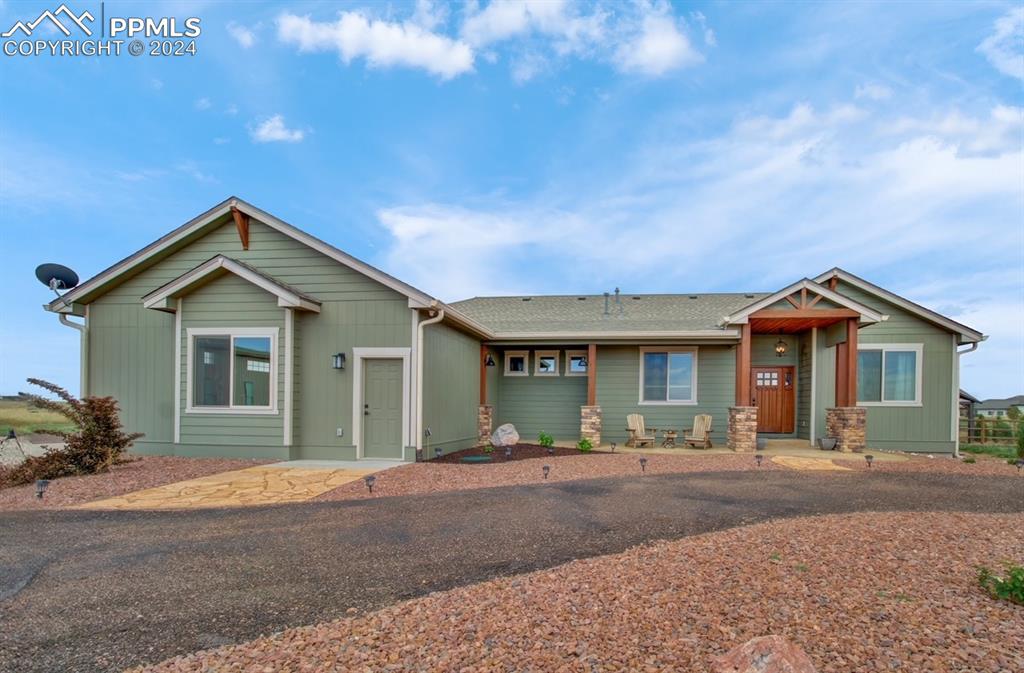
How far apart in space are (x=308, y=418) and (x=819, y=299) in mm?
10989

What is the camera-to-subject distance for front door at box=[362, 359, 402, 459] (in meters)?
9.84

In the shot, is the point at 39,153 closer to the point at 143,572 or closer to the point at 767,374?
the point at 143,572

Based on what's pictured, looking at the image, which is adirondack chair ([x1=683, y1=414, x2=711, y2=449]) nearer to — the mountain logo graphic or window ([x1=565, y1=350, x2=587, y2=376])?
window ([x1=565, y1=350, x2=587, y2=376])

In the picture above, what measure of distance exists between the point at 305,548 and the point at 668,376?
34.4 ft

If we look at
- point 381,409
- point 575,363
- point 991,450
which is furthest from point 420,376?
point 991,450

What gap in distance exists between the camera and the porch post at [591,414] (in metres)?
12.4

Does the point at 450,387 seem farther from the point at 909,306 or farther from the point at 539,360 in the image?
the point at 909,306

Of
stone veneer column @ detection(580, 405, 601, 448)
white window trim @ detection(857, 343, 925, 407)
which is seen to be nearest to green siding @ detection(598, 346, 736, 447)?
stone veneer column @ detection(580, 405, 601, 448)

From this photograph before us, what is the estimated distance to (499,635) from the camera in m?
2.82

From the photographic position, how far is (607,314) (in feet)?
49.0

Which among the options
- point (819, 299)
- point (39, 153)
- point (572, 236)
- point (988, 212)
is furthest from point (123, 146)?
point (988, 212)

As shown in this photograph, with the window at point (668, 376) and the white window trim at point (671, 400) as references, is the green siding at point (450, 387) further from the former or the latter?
the window at point (668, 376)

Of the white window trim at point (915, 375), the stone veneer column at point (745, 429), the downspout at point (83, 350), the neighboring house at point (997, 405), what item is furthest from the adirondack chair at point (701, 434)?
the neighboring house at point (997, 405)

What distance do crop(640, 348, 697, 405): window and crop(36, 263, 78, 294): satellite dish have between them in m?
12.6
